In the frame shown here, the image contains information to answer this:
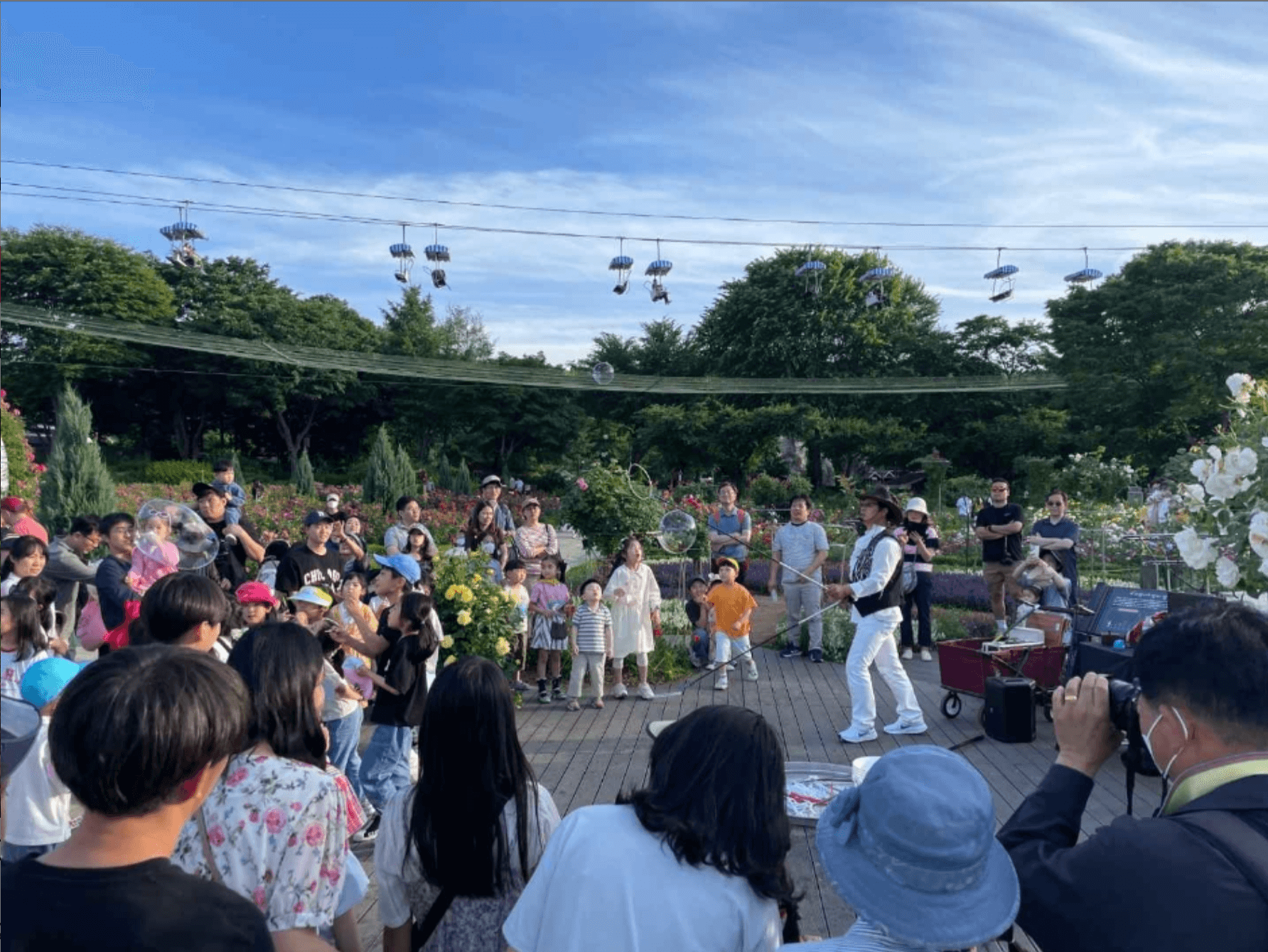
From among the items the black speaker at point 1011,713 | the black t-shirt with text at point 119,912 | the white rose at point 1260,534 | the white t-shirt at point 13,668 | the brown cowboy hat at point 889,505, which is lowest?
the white t-shirt at point 13,668

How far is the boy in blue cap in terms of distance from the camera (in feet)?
11.2

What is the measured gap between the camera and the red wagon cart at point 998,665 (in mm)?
7273

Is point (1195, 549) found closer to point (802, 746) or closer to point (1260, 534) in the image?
point (1260, 534)

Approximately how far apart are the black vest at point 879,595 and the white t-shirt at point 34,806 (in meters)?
5.27

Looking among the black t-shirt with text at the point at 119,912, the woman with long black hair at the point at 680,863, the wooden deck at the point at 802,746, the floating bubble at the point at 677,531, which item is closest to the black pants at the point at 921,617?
the wooden deck at the point at 802,746

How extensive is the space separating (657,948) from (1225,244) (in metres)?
36.7

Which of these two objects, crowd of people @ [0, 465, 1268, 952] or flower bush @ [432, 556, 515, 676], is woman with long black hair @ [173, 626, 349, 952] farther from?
flower bush @ [432, 556, 515, 676]

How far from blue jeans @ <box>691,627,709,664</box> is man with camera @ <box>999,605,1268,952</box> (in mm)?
8218

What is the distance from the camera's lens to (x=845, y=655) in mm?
10703

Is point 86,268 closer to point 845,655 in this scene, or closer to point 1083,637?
point 845,655

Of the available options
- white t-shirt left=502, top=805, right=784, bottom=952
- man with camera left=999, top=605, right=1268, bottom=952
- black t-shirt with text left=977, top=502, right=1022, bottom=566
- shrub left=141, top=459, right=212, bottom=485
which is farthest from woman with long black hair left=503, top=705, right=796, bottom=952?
shrub left=141, top=459, right=212, bottom=485

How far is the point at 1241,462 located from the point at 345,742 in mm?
4564

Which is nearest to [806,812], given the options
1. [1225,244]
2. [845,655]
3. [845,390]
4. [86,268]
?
[845,655]

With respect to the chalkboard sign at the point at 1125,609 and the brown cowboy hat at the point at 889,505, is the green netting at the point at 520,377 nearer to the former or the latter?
the brown cowboy hat at the point at 889,505
